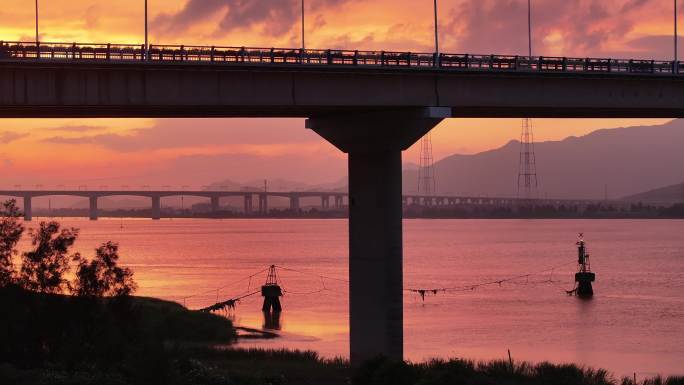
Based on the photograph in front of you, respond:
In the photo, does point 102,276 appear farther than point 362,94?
No

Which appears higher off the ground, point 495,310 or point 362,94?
point 362,94

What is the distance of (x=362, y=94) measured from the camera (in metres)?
53.6

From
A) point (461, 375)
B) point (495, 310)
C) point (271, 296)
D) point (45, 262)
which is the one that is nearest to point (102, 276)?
point (45, 262)

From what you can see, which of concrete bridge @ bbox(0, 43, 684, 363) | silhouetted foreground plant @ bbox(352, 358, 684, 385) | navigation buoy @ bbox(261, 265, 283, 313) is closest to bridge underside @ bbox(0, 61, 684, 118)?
concrete bridge @ bbox(0, 43, 684, 363)

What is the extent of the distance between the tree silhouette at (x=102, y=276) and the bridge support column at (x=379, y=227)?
1371 cm

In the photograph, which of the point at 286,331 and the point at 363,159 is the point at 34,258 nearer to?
the point at 363,159

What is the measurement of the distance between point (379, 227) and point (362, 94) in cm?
678

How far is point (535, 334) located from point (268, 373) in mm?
47718

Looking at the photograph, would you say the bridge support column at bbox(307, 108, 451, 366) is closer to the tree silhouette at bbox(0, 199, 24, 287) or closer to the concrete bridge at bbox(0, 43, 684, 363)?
the concrete bridge at bbox(0, 43, 684, 363)

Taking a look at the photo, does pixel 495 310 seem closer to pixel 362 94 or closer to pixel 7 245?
pixel 362 94

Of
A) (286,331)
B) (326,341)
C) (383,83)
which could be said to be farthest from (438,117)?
(286,331)

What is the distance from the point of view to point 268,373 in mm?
45250

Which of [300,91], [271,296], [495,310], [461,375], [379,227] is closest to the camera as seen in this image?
[461,375]

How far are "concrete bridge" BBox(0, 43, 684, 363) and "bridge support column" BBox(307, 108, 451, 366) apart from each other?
2.3 inches
